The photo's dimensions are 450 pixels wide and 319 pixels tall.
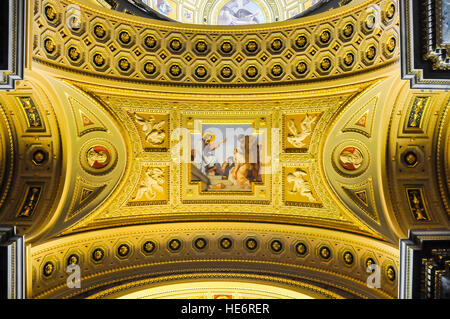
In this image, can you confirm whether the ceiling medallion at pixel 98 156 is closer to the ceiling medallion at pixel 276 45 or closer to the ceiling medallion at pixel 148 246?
the ceiling medallion at pixel 148 246

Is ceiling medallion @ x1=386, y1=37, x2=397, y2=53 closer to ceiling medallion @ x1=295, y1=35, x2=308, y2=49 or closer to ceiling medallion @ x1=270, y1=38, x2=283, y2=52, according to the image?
ceiling medallion @ x1=295, y1=35, x2=308, y2=49

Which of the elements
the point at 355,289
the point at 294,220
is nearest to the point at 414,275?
the point at 355,289

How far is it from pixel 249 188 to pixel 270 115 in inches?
116

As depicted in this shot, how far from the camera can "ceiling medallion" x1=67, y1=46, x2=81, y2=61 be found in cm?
1078

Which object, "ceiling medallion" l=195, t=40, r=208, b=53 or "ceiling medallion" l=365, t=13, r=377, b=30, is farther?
"ceiling medallion" l=195, t=40, r=208, b=53

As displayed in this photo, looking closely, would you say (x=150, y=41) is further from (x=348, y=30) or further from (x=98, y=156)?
(x=348, y=30)

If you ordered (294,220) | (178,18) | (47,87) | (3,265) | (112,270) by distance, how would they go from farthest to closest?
(178,18)
(294,220)
(112,270)
(47,87)
(3,265)

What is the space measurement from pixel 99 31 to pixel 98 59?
0.91 meters

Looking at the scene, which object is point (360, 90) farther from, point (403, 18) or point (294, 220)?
point (294, 220)

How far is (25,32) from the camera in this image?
827 centimetres

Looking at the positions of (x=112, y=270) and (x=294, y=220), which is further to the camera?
(x=294, y=220)

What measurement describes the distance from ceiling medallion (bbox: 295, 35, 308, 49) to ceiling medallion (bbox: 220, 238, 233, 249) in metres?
7.72

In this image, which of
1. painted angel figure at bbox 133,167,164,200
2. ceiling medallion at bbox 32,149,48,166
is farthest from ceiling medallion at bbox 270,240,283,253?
ceiling medallion at bbox 32,149,48,166

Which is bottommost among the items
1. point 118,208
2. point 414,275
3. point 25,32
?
point 414,275
